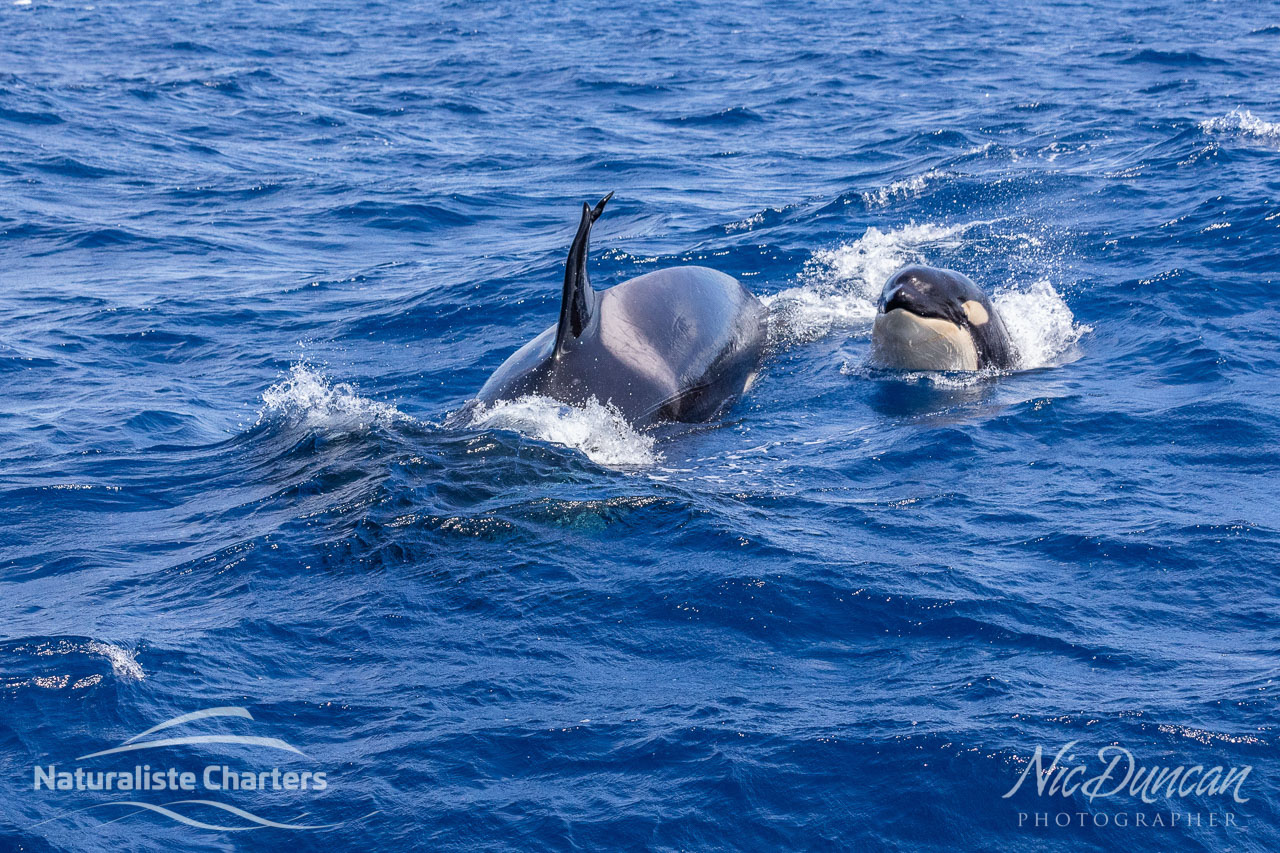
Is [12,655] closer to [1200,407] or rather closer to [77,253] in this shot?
[1200,407]

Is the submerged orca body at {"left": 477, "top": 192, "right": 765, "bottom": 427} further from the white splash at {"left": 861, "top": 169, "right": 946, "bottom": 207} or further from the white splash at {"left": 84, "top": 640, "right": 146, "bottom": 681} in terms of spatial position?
the white splash at {"left": 861, "top": 169, "right": 946, "bottom": 207}

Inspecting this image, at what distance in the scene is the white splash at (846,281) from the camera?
50.4 ft

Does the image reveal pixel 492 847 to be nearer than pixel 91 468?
Yes

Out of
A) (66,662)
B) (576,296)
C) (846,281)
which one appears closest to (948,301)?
(846,281)

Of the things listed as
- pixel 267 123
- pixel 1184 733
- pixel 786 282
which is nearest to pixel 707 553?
pixel 1184 733

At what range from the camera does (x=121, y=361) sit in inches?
617

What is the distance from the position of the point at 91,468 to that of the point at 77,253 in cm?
960

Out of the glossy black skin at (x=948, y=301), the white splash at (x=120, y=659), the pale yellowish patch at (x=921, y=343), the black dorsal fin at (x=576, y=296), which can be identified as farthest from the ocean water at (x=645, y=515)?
the black dorsal fin at (x=576, y=296)

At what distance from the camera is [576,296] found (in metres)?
11.1

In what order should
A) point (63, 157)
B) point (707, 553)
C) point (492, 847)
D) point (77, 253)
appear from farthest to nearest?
point (63, 157) < point (77, 253) < point (707, 553) < point (492, 847)

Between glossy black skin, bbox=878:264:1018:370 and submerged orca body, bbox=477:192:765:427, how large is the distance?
1.55 metres

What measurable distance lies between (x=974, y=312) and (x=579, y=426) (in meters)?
4.93

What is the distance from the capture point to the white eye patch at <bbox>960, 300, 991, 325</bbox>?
1375 cm

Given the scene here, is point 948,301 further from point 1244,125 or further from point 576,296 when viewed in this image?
point 1244,125
